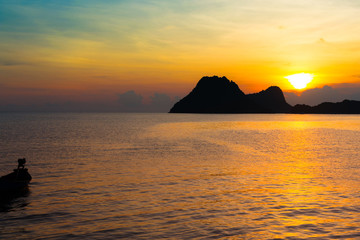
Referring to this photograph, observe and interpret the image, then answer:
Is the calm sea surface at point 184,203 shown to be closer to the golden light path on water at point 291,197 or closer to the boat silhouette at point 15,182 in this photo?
the golden light path on water at point 291,197

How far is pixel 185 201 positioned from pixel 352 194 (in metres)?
12.6

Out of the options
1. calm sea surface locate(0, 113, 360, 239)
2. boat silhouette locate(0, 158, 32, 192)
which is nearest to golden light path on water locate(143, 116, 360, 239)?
calm sea surface locate(0, 113, 360, 239)

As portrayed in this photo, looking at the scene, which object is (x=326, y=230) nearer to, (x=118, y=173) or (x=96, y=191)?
(x=96, y=191)

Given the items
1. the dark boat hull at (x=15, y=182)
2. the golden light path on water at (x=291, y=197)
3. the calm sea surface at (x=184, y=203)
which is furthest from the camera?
the dark boat hull at (x=15, y=182)

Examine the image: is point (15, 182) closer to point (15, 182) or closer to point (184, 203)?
point (15, 182)

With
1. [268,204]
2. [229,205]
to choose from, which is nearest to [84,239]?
[229,205]

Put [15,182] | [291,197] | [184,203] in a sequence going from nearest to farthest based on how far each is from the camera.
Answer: [184,203], [291,197], [15,182]

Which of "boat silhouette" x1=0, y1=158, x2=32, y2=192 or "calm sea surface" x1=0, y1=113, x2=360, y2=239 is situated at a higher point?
"boat silhouette" x1=0, y1=158, x2=32, y2=192

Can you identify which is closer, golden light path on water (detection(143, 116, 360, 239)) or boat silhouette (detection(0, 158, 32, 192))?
golden light path on water (detection(143, 116, 360, 239))

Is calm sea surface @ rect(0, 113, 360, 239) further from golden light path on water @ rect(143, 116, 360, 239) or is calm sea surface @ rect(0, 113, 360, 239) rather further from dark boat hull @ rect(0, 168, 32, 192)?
dark boat hull @ rect(0, 168, 32, 192)

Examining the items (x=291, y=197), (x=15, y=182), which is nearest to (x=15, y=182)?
(x=15, y=182)

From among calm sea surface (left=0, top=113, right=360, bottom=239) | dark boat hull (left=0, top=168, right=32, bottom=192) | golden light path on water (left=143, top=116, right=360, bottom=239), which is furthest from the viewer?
dark boat hull (left=0, top=168, right=32, bottom=192)

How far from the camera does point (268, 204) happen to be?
21.1 metres

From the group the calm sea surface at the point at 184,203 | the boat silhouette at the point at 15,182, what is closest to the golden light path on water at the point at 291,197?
the calm sea surface at the point at 184,203
